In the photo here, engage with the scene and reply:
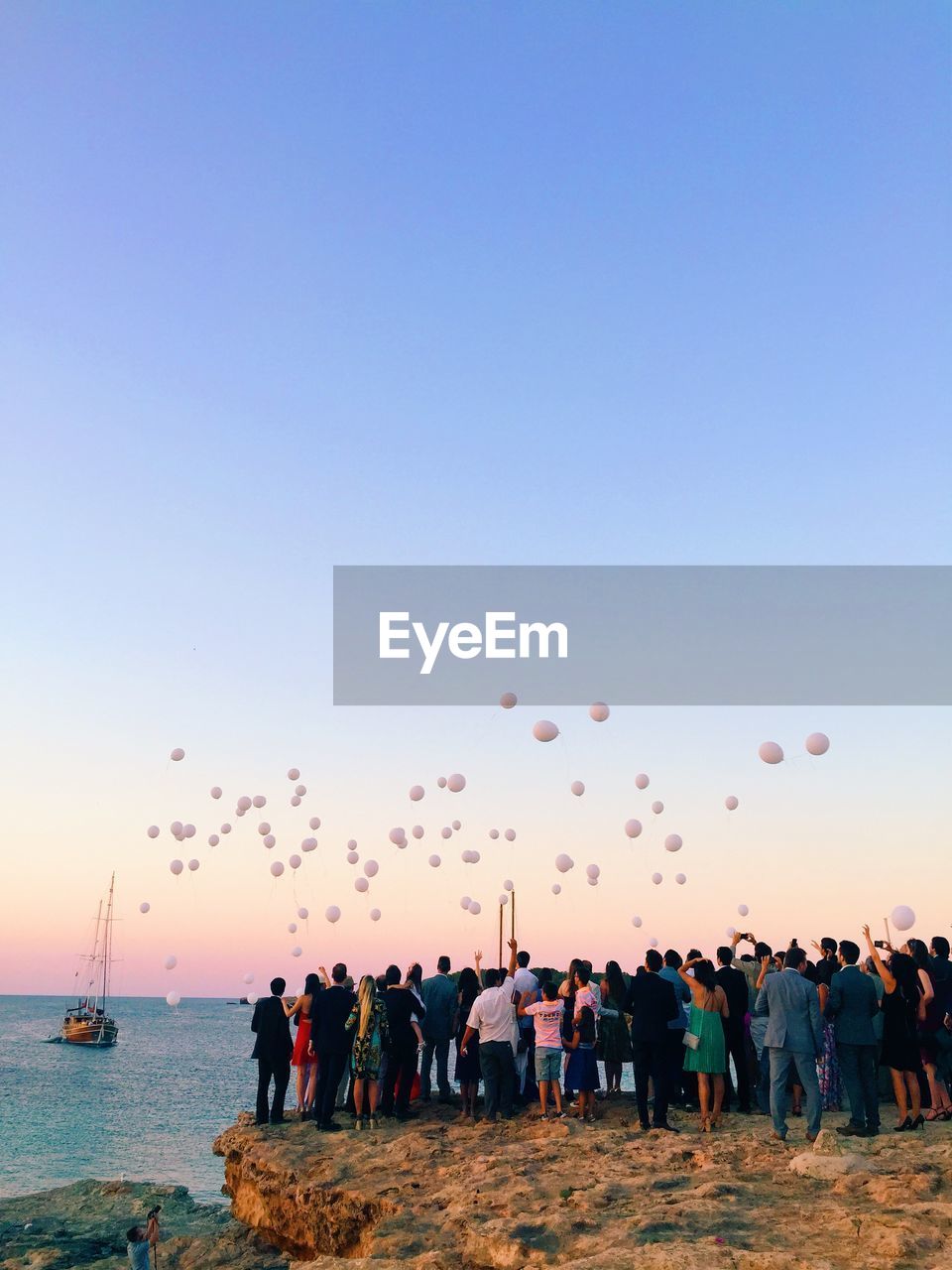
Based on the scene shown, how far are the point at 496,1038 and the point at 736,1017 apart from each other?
2.48 meters

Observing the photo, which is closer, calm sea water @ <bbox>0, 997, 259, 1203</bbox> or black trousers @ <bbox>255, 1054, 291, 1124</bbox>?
black trousers @ <bbox>255, 1054, 291, 1124</bbox>

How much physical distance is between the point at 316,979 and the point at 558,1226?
5.23 meters

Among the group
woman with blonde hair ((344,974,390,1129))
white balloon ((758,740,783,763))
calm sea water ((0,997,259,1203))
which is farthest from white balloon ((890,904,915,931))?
calm sea water ((0,997,259,1203))

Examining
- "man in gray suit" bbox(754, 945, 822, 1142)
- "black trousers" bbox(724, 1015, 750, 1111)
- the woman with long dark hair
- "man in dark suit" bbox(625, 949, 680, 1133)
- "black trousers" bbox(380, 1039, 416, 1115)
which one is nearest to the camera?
"man in gray suit" bbox(754, 945, 822, 1142)

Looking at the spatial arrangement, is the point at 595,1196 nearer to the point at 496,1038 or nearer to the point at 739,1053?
the point at 496,1038

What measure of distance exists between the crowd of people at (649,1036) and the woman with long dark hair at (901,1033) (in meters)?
0.02

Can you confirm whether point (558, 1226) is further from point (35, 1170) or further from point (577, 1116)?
point (35, 1170)

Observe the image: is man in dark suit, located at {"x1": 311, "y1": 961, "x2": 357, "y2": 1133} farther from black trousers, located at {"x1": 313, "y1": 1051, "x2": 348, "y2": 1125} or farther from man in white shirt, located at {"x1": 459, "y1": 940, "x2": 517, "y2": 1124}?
man in white shirt, located at {"x1": 459, "y1": 940, "x2": 517, "y2": 1124}

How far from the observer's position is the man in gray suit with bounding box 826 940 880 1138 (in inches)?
324

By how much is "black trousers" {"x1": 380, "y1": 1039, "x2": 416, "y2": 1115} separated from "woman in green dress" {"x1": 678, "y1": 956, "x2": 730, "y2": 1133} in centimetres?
299

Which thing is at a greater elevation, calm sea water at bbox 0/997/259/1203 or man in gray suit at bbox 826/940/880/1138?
man in gray suit at bbox 826/940/880/1138

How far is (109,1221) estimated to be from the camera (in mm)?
12297

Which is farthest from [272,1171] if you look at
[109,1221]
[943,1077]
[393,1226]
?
[943,1077]

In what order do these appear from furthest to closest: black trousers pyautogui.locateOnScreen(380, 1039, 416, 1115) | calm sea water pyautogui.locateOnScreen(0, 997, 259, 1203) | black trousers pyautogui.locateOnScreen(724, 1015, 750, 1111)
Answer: calm sea water pyautogui.locateOnScreen(0, 997, 259, 1203)
black trousers pyautogui.locateOnScreen(380, 1039, 416, 1115)
black trousers pyautogui.locateOnScreen(724, 1015, 750, 1111)
